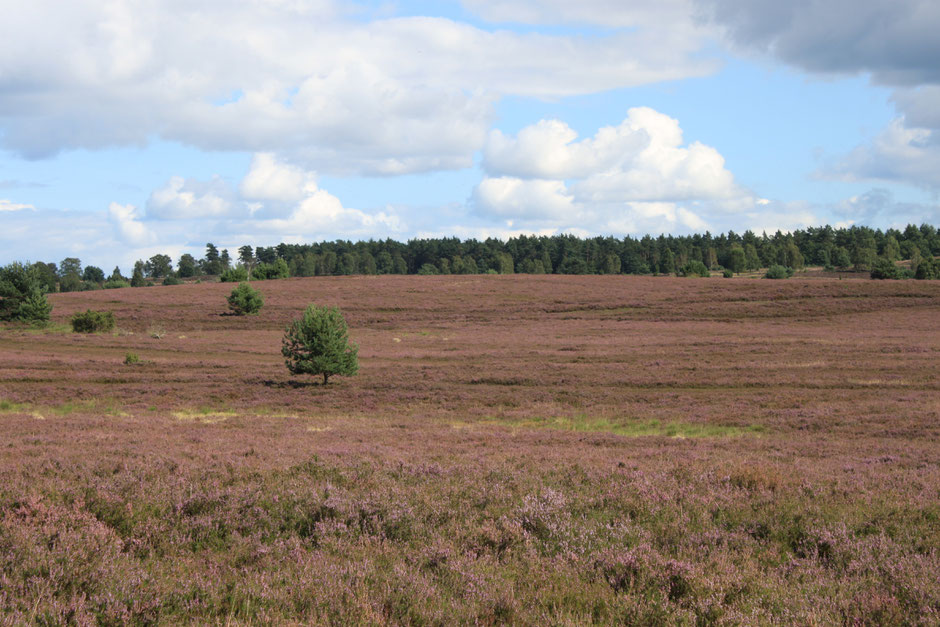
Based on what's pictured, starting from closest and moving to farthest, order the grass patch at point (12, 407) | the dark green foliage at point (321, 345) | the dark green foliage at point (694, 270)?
the grass patch at point (12, 407), the dark green foliage at point (321, 345), the dark green foliage at point (694, 270)

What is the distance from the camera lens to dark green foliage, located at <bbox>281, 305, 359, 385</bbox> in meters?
34.7

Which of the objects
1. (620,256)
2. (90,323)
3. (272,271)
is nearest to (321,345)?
(90,323)

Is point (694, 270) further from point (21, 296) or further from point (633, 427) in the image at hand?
point (21, 296)

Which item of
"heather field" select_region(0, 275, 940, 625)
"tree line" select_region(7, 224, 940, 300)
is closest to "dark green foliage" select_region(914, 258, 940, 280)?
"tree line" select_region(7, 224, 940, 300)

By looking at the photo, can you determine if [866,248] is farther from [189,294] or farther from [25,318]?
[25,318]

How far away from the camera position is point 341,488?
7887mm

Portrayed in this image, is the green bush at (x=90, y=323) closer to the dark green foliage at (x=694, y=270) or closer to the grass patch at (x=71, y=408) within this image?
the grass patch at (x=71, y=408)

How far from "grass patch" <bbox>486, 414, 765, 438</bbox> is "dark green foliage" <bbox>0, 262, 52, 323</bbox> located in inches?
2177

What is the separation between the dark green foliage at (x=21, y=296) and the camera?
61062 millimetres

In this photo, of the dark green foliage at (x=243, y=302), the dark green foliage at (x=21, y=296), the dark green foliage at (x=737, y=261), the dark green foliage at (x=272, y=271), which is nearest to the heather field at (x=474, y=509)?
the dark green foliage at (x=21, y=296)

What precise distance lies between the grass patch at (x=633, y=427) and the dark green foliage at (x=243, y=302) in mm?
52825

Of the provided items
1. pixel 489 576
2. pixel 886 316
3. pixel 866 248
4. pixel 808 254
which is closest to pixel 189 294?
pixel 886 316

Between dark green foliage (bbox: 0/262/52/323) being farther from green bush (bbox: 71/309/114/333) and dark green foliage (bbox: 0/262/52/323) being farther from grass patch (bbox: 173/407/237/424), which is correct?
grass patch (bbox: 173/407/237/424)

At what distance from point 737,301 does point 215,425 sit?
69206mm
